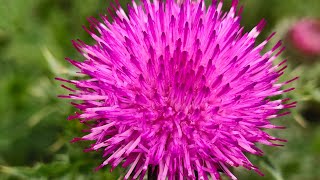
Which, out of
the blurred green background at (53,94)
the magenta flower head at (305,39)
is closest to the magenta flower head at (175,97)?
the blurred green background at (53,94)

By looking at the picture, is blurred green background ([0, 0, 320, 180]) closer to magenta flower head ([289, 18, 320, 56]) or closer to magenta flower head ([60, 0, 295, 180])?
magenta flower head ([289, 18, 320, 56])

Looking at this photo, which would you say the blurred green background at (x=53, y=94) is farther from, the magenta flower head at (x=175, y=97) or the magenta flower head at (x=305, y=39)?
the magenta flower head at (x=175, y=97)

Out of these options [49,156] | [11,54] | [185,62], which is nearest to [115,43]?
[185,62]

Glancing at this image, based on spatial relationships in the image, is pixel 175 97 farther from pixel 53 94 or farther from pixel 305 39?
pixel 305 39

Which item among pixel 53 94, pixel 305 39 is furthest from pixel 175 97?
pixel 305 39

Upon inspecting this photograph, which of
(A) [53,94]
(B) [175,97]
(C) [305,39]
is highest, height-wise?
(C) [305,39]

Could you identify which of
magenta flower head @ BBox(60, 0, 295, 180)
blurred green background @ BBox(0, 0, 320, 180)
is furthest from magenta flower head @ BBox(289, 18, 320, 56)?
magenta flower head @ BBox(60, 0, 295, 180)
